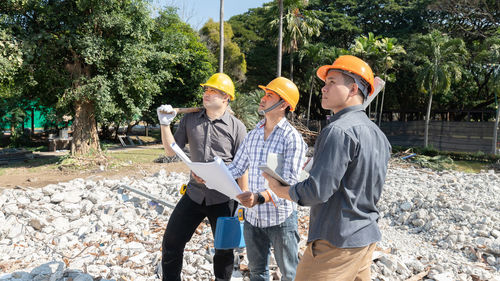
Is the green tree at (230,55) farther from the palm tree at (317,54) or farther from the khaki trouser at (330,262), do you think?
the khaki trouser at (330,262)

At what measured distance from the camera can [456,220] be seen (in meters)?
6.14

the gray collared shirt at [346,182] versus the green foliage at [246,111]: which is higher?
the green foliage at [246,111]

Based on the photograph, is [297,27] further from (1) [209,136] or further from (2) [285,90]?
(2) [285,90]

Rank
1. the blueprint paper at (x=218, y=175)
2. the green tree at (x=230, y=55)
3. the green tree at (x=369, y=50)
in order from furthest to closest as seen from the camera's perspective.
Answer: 1. the green tree at (x=230, y=55)
2. the green tree at (x=369, y=50)
3. the blueprint paper at (x=218, y=175)

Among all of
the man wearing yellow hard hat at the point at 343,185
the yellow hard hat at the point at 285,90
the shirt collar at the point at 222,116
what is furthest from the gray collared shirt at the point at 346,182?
the shirt collar at the point at 222,116

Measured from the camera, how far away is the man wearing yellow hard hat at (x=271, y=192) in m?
2.49

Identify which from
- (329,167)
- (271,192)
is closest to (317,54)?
(271,192)

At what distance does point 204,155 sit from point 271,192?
88 cm

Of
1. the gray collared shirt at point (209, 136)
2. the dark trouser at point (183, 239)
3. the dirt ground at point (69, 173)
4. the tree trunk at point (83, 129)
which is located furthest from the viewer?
the tree trunk at point (83, 129)

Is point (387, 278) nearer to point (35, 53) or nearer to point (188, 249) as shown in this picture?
point (188, 249)

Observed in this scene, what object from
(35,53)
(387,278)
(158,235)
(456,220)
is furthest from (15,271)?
(35,53)

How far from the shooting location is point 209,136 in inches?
124

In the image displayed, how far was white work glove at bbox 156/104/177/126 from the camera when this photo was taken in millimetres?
3018

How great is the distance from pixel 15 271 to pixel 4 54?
30.7 feet
